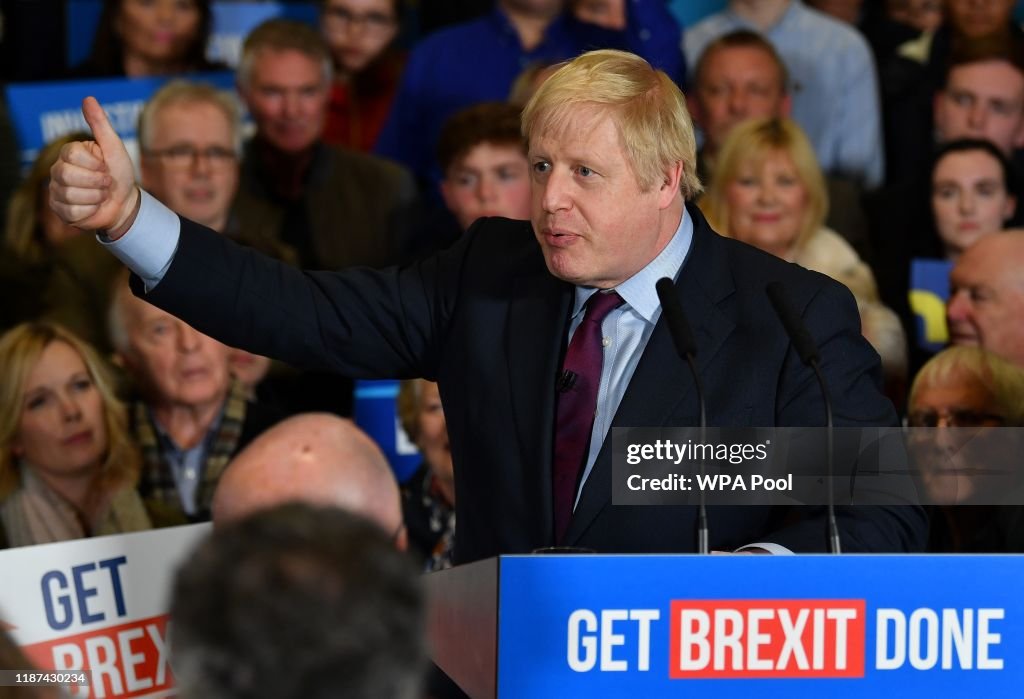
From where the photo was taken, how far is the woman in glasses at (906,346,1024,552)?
134 inches

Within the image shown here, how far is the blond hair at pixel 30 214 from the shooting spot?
5332 millimetres

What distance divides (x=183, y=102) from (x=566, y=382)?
3162 millimetres

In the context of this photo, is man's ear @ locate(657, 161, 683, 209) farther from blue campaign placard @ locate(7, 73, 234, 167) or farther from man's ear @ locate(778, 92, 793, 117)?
blue campaign placard @ locate(7, 73, 234, 167)

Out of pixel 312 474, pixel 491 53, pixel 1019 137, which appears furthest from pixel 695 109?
pixel 312 474

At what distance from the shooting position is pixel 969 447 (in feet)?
11.3

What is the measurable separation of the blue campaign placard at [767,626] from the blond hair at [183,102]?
12.0ft

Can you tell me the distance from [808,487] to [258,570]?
4.64 feet

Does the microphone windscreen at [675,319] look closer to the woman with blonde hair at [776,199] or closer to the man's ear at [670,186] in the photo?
the man's ear at [670,186]

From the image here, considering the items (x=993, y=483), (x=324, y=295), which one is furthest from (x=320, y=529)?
(x=993, y=483)

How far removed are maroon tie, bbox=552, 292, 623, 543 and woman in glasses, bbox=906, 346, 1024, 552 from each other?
84 centimetres

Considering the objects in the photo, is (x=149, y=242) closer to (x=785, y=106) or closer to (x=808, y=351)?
(x=808, y=351)

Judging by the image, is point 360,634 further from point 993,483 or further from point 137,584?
point 993,483

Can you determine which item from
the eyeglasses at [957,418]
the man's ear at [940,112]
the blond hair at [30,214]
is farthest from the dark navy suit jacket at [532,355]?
the man's ear at [940,112]

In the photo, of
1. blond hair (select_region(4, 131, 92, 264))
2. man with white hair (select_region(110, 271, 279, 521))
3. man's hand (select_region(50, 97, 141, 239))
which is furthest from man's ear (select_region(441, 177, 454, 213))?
man's hand (select_region(50, 97, 141, 239))
